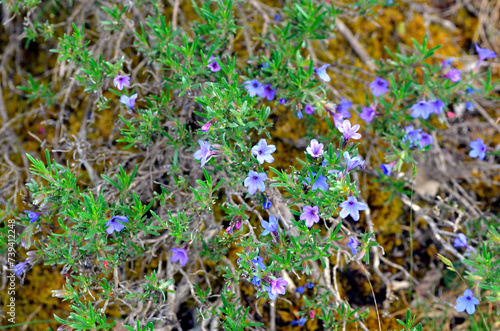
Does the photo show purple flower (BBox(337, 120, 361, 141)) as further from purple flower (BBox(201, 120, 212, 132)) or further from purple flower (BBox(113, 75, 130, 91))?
purple flower (BBox(113, 75, 130, 91))

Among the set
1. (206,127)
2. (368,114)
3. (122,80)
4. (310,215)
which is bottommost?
(310,215)

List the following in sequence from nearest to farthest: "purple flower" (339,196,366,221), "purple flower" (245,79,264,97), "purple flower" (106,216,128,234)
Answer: "purple flower" (339,196,366,221), "purple flower" (106,216,128,234), "purple flower" (245,79,264,97)

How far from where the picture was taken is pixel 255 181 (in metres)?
2.33

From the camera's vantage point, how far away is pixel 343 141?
8.24 ft

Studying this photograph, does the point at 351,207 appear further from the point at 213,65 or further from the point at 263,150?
the point at 213,65

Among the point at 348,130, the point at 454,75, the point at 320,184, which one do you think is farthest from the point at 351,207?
the point at 454,75

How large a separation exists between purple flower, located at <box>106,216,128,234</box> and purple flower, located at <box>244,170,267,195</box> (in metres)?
0.84

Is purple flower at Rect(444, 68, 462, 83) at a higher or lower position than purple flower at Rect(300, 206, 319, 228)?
higher

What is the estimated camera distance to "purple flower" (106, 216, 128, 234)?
96.3 inches

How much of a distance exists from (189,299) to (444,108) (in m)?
2.64

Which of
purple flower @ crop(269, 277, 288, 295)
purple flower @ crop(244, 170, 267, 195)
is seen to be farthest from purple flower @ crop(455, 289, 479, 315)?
purple flower @ crop(244, 170, 267, 195)

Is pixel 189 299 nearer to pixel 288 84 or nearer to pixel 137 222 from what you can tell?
pixel 137 222

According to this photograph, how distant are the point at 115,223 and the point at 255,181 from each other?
937 mm

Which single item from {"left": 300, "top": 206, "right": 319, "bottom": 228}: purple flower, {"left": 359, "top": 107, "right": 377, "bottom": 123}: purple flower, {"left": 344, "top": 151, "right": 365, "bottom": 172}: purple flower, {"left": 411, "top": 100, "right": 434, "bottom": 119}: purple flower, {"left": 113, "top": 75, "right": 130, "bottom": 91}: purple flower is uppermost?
{"left": 113, "top": 75, "right": 130, "bottom": 91}: purple flower
